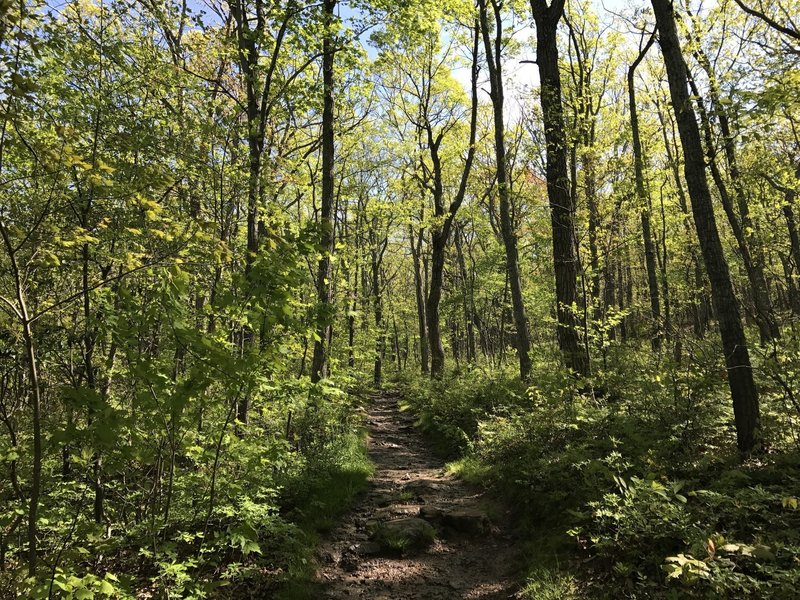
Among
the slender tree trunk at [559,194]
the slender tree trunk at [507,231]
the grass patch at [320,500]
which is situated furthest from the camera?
the slender tree trunk at [507,231]

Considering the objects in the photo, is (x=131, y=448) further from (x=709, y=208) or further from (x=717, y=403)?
(x=717, y=403)

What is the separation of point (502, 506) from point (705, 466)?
9.49 ft

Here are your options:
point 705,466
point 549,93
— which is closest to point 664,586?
point 705,466

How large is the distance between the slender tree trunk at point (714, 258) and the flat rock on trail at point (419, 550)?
3.52 m

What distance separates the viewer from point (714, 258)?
5949 mm

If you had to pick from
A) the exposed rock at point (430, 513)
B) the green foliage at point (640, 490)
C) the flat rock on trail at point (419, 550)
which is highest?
the green foliage at point (640, 490)

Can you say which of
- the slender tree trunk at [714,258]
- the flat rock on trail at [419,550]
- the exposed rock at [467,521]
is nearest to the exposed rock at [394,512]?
the flat rock on trail at [419,550]

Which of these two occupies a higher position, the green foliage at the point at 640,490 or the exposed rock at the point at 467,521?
the green foliage at the point at 640,490

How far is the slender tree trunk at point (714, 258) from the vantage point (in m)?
5.72

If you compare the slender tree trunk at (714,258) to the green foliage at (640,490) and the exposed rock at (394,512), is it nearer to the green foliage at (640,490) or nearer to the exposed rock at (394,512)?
the green foliage at (640,490)

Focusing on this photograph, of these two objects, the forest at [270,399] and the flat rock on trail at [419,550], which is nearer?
the forest at [270,399]

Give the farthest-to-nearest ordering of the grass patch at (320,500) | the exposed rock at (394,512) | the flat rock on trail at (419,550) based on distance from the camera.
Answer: the exposed rock at (394,512) → the flat rock on trail at (419,550) → the grass patch at (320,500)

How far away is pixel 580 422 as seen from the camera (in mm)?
7555

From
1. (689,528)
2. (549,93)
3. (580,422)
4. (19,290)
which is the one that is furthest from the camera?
(549,93)
